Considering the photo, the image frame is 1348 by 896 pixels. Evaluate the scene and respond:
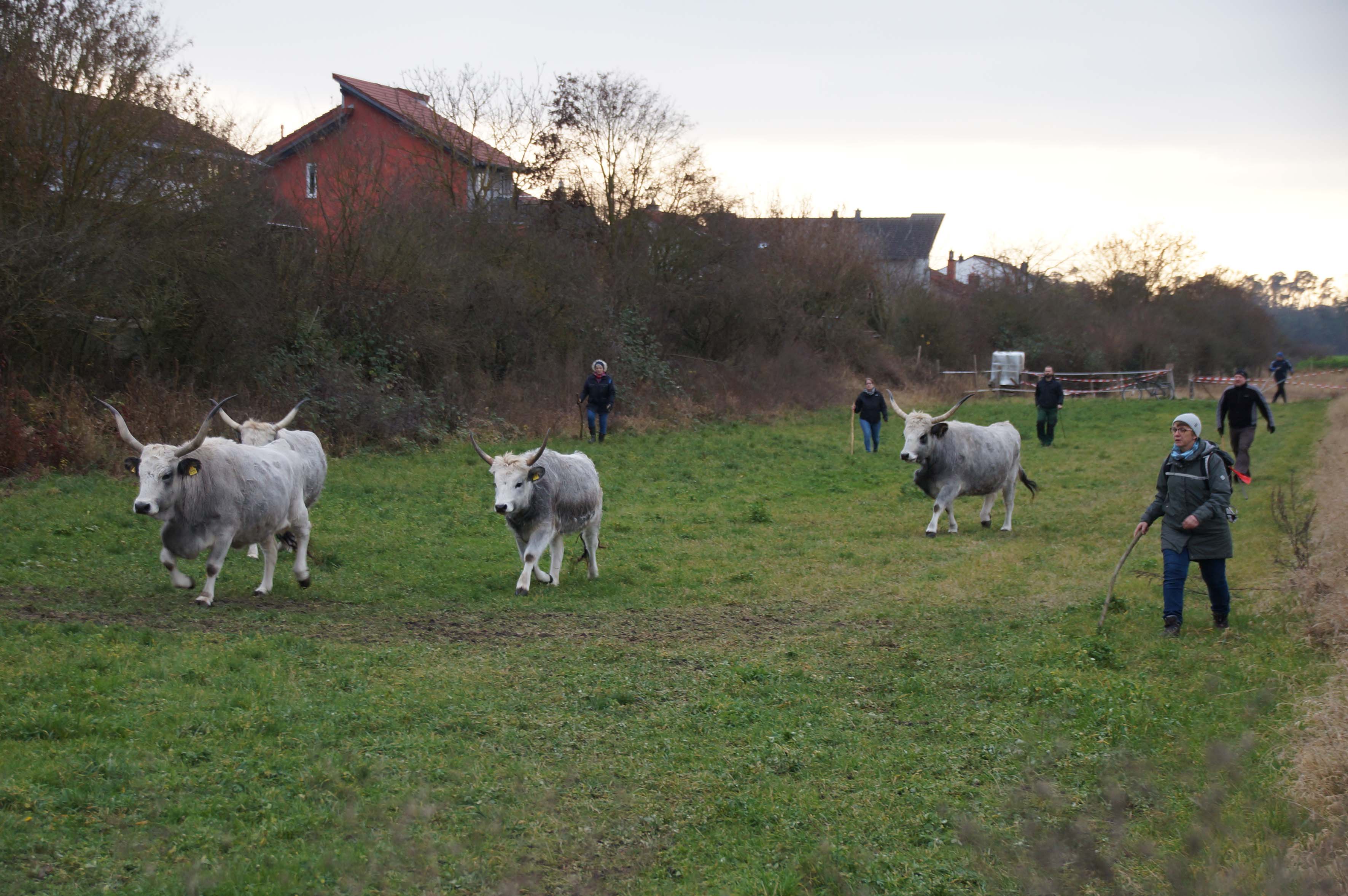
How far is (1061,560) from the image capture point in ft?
41.1

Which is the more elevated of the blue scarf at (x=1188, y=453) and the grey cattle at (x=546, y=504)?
the blue scarf at (x=1188, y=453)

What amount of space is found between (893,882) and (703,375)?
27.4 m

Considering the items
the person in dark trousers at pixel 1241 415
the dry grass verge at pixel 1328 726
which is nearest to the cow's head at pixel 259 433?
the dry grass verge at pixel 1328 726

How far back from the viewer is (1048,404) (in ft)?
81.4

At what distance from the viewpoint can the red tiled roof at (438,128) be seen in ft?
91.4

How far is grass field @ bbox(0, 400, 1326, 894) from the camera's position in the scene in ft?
15.5

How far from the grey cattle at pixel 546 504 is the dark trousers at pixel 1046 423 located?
1597 centimetres

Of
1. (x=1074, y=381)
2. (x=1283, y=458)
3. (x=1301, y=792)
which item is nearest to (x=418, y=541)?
(x=1301, y=792)

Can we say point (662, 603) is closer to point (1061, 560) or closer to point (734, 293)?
→ point (1061, 560)

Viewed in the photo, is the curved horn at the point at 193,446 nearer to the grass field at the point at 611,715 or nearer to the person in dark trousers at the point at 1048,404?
the grass field at the point at 611,715

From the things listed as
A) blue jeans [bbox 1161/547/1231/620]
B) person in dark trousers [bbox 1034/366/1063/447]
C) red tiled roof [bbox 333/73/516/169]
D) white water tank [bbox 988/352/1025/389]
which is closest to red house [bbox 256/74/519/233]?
red tiled roof [bbox 333/73/516/169]

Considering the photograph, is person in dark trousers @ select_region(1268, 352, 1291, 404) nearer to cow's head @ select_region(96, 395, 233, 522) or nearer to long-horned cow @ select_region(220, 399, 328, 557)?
long-horned cow @ select_region(220, 399, 328, 557)

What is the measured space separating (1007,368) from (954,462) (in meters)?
31.0

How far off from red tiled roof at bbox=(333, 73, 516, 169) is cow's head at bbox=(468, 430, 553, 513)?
18.9 metres
